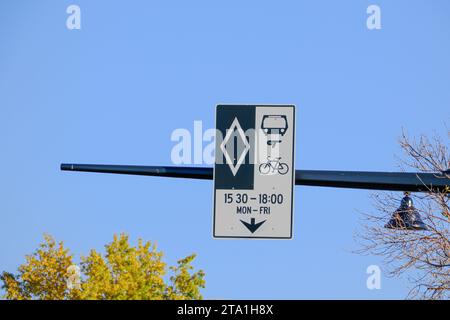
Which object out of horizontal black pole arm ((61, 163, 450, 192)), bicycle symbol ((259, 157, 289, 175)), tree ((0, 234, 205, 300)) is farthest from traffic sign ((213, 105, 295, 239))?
tree ((0, 234, 205, 300))

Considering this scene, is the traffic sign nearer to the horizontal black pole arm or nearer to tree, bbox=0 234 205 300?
the horizontal black pole arm

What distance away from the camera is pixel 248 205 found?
523 inches

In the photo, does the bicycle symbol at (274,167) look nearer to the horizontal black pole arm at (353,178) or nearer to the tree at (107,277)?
the horizontal black pole arm at (353,178)

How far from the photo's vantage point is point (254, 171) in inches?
525

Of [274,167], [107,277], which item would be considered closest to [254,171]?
[274,167]

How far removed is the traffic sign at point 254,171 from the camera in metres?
13.2

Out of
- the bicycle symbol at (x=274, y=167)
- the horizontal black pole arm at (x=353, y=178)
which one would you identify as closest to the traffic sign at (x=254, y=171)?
the bicycle symbol at (x=274, y=167)

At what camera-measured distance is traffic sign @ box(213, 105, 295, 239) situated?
1322cm

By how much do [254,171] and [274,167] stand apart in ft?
0.82

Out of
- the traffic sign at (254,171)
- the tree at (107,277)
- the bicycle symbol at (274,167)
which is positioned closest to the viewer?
the traffic sign at (254,171)

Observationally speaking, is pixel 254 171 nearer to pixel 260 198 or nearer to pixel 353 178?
pixel 260 198
